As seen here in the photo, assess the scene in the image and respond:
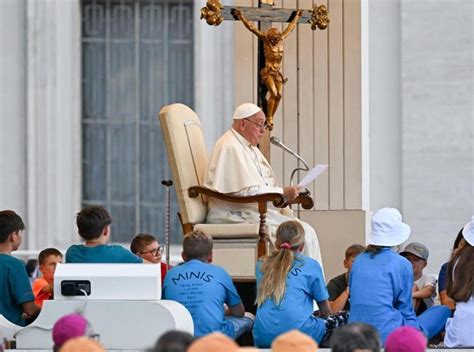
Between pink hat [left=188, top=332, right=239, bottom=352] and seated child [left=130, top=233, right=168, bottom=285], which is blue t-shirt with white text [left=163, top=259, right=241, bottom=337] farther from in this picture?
pink hat [left=188, top=332, right=239, bottom=352]

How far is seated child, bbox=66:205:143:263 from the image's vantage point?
9758 millimetres

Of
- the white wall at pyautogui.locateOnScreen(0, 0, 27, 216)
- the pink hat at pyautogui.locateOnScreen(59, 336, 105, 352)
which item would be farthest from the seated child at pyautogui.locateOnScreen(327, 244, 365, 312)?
the white wall at pyautogui.locateOnScreen(0, 0, 27, 216)

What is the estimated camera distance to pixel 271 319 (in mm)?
9562

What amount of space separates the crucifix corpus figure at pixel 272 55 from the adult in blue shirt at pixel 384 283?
284 cm

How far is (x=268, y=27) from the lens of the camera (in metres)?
12.5

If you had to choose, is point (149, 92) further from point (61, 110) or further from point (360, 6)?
point (360, 6)

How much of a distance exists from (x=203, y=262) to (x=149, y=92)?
295 inches

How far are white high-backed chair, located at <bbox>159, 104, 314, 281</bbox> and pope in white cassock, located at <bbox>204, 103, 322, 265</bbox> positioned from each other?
→ 108mm

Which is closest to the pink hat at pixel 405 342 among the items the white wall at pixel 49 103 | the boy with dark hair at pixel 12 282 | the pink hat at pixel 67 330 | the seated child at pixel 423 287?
the pink hat at pixel 67 330

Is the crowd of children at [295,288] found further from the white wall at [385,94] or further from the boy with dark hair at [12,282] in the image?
the white wall at [385,94]

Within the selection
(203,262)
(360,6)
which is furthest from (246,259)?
(360,6)

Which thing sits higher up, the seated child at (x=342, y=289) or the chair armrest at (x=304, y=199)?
the chair armrest at (x=304, y=199)

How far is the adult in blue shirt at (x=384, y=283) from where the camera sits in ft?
31.3

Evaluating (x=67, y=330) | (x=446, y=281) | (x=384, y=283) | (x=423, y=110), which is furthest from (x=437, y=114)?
(x=67, y=330)
